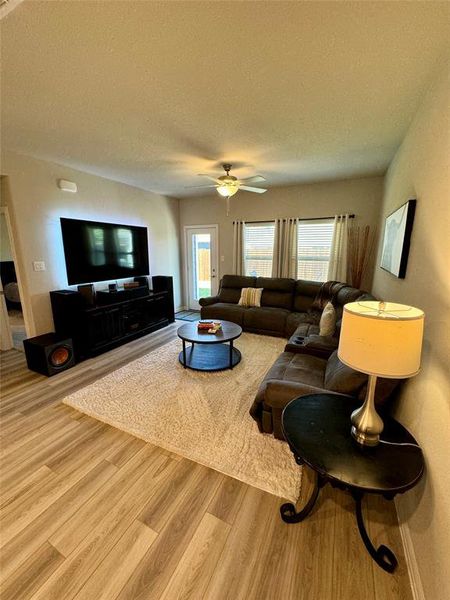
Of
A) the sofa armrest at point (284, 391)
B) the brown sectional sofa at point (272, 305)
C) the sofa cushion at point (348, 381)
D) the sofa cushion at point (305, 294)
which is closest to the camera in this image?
the sofa cushion at point (348, 381)

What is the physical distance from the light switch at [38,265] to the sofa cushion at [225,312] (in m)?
2.54

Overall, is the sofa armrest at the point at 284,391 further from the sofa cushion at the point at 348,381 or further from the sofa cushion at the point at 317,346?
the sofa cushion at the point at 317,346

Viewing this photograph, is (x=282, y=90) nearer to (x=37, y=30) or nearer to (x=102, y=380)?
(x=37, y=30)

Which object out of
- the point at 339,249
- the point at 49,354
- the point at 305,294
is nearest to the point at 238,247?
the point at 305,294

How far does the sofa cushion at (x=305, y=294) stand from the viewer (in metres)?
4.31

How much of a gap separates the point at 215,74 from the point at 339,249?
357 centimetres

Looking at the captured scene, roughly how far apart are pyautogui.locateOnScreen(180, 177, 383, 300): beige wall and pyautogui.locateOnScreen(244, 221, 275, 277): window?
200mm

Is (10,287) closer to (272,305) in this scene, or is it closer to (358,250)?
(272,305)

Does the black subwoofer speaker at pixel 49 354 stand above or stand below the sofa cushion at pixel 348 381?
below

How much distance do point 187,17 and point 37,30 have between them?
31.7 inches

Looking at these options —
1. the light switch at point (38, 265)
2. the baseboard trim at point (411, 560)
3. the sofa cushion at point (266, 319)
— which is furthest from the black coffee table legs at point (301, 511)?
the light switch at point (38, 265)

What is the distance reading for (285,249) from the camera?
488cm

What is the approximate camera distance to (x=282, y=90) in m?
1.78

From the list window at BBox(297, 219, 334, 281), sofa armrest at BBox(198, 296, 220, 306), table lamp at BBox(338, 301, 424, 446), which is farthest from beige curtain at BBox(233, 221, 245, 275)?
table lamp at BBox(338, 301, 424, 446)
